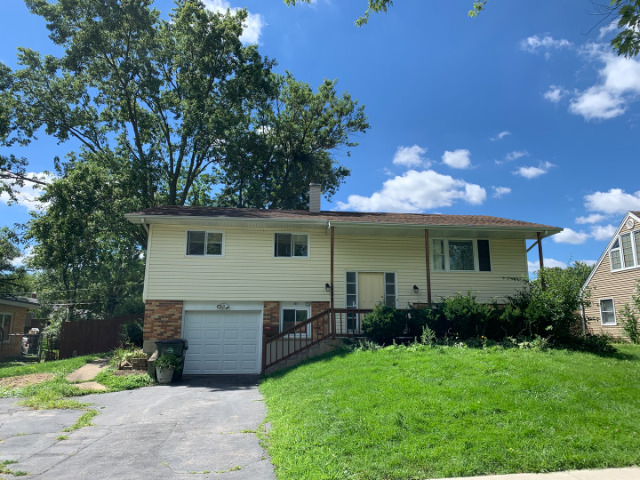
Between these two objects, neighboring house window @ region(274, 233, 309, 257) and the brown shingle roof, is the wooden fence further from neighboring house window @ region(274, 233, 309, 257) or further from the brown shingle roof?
neighboring house window @ region(274, 233, 309, 257)

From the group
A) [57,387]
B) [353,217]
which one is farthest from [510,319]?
[57,387]

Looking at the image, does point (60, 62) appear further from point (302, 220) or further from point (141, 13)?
point (302, 220)

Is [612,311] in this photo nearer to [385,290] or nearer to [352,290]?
[385,290]

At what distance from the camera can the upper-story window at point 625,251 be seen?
19469 mm

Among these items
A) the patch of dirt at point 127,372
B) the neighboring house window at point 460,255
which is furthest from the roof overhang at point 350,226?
the patch of dirt at point 127,372

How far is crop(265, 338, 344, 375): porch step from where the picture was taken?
43.2 feet

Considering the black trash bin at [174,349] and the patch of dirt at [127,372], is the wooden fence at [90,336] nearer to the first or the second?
the patch of dirt at [127,372]

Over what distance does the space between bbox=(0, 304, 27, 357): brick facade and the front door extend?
1885cm

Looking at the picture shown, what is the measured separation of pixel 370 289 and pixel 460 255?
140 inches

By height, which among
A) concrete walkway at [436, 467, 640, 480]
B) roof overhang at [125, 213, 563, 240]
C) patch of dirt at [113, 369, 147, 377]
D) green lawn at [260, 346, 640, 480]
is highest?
roof overhang at [125, 213, 563, 240]

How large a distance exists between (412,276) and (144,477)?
12.5 meters

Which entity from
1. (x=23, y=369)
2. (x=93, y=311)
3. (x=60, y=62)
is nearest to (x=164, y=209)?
(x=23, y=369)

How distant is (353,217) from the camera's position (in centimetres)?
1630

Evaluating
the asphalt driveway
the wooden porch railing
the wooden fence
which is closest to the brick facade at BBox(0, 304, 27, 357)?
the wooden fence
